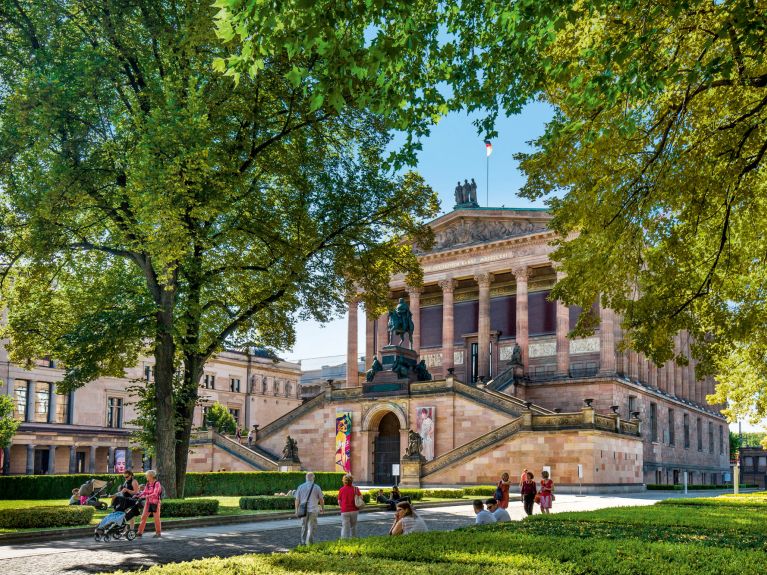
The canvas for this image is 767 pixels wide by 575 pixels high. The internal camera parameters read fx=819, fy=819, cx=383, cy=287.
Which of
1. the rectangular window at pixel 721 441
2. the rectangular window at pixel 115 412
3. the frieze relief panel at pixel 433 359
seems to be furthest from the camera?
the rectangular window at pixel 721 441

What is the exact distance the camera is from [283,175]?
26.8 metres

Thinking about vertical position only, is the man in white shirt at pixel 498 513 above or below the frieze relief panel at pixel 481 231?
below

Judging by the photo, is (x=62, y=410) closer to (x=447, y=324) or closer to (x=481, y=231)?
(x=447, y=324)

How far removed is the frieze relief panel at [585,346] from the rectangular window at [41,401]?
4203 centimetres

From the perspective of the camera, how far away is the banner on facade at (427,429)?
157ft

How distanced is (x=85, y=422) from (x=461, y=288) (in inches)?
1321

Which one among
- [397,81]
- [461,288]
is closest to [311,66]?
[397,81]

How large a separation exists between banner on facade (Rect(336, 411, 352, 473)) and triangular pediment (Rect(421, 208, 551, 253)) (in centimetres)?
1440

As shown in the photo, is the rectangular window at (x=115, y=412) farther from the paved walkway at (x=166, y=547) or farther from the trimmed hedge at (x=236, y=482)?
the paved walkway at (x=166, y=547)

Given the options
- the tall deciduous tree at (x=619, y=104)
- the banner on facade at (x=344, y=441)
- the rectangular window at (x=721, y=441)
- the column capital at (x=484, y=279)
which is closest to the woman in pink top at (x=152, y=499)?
the tall deciduous tree at (x=619, y=104)

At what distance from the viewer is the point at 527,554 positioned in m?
10.8

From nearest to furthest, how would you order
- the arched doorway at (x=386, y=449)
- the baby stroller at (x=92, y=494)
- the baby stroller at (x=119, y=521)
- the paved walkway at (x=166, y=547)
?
1. the paved walkway at (x=166, y=547)
2. the baby stroller at (x=119, y=521)
3. the baby stroller at (x=92, y=494)
4. the arched doorway at (x=386, y=449)

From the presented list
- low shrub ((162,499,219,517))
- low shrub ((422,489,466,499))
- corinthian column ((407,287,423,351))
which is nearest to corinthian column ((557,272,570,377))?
corinthian column ((407,287,423,351))

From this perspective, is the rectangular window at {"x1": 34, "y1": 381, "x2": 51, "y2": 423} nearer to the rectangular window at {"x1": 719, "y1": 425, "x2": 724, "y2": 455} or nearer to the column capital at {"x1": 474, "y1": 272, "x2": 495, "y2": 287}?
the column capital at {"x1": 474, "y1": 272, "x2": 495, "y2": 287}
